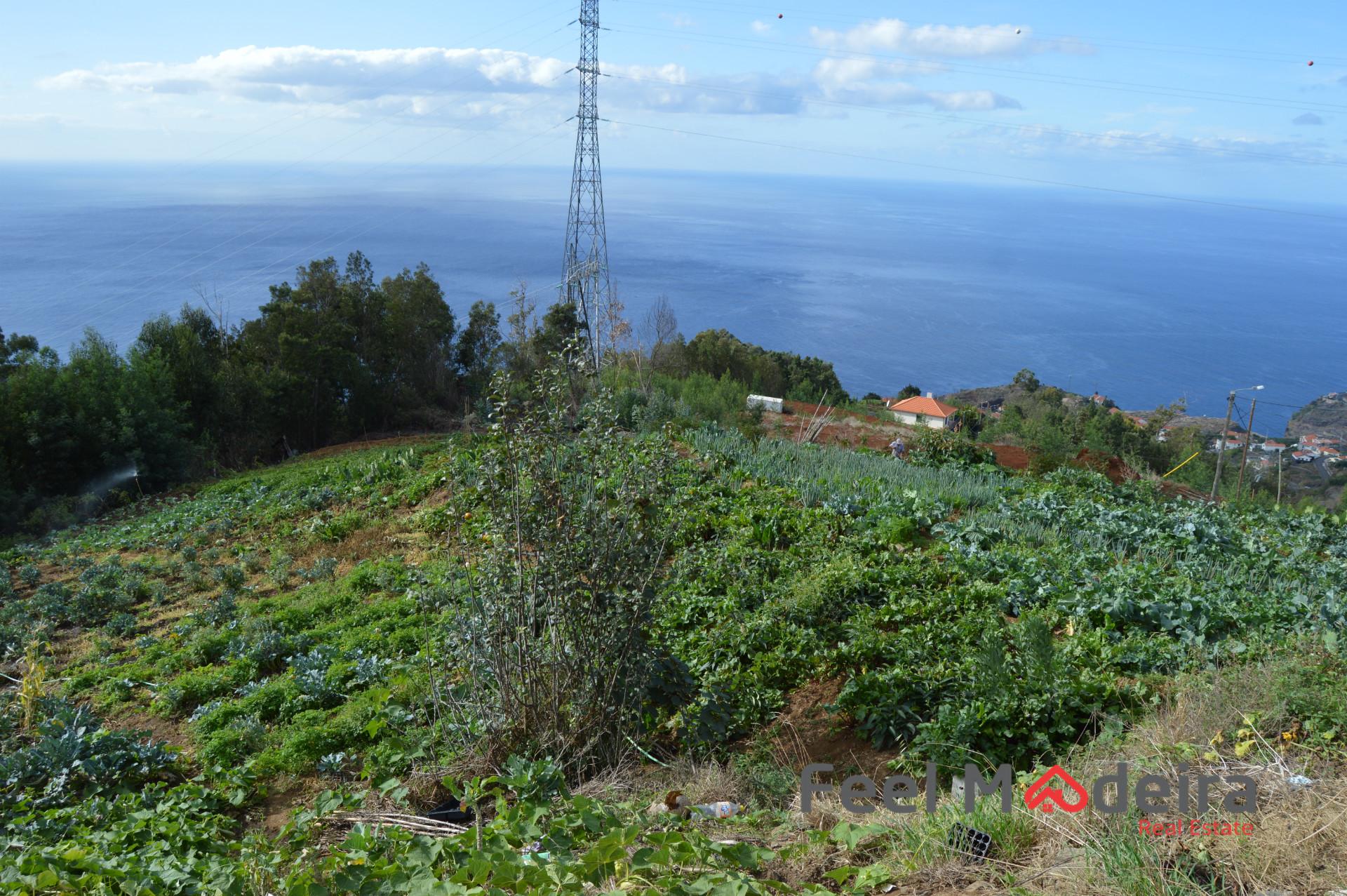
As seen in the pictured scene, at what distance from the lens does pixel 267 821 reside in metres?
4.45

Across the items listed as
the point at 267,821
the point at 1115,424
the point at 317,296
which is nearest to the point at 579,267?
the point at 317,296

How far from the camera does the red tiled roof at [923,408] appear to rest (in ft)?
102

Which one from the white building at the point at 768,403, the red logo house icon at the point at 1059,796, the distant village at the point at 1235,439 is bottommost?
the distant village at the point at 1235,439

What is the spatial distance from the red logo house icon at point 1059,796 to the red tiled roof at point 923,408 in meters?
28.0

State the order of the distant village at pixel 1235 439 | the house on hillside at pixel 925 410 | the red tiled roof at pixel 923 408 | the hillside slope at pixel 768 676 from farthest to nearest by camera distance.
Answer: the red tiled roof at pixel 923 408 < the distant village at pixel 1235 439 < the house on hillside at pixel 925 410 < the hillside slope at pixel 768 676

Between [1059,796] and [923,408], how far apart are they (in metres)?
30.1

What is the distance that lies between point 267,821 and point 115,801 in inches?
29.4

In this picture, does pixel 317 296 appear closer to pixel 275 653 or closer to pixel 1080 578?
pixel 275 653

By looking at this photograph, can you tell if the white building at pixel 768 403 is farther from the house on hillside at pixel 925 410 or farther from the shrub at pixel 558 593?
the shrub at pixel 558 593

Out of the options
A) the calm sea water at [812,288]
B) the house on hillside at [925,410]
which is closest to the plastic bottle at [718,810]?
the house on hillside at [925,410]

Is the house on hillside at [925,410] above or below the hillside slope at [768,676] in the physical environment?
below

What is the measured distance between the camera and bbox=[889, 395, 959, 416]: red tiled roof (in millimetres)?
31156

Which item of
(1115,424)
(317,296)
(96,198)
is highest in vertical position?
(96,198)

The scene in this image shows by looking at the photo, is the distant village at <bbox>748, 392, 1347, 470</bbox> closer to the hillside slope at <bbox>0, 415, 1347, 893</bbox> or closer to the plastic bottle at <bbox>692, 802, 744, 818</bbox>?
the hillside slope at <bbox>0, 415, 1347, 893</bbox>
